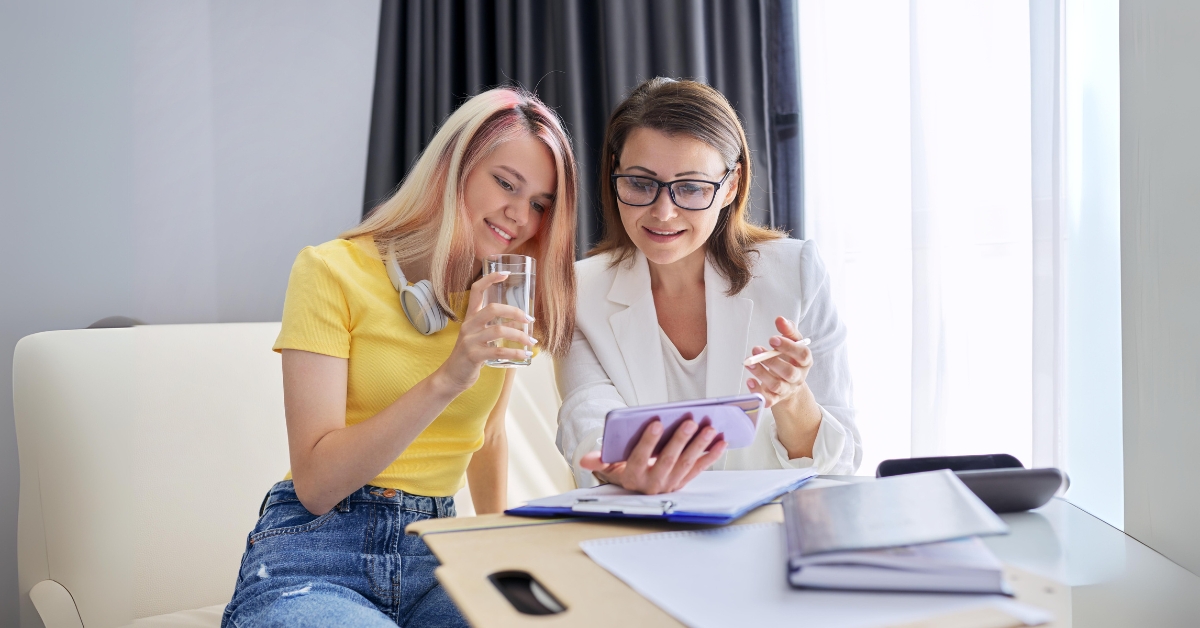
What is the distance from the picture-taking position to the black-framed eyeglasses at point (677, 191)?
4.96ft

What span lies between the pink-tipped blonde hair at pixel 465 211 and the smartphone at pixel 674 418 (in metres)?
0.50

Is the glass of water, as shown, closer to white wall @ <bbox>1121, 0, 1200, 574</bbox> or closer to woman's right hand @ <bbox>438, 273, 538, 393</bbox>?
woman's right hand @ <bbox>438, 273, 538, 393</bbox>

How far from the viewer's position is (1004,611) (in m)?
0.54

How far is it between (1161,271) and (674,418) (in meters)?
0.50

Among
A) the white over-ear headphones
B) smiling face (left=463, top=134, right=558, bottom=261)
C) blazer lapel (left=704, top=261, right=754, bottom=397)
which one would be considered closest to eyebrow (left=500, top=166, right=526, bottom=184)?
smiling face (left=463, top=134, right=558, bottom=261)

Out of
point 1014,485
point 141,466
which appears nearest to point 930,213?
point 1014,485

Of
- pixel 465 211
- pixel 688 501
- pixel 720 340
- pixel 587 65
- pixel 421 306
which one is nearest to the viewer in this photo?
pixel 688 501

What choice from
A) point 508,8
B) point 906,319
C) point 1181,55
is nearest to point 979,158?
point 906,319

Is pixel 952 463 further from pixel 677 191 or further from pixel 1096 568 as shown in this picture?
pixel 677 191

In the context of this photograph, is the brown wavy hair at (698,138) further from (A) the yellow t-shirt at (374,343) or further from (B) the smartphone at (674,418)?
(B) the smartphone at (674,418)

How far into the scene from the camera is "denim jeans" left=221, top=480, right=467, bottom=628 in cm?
95

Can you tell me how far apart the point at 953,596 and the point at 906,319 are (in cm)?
165

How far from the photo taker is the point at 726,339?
164 cm

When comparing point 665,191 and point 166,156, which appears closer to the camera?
point 665,191
